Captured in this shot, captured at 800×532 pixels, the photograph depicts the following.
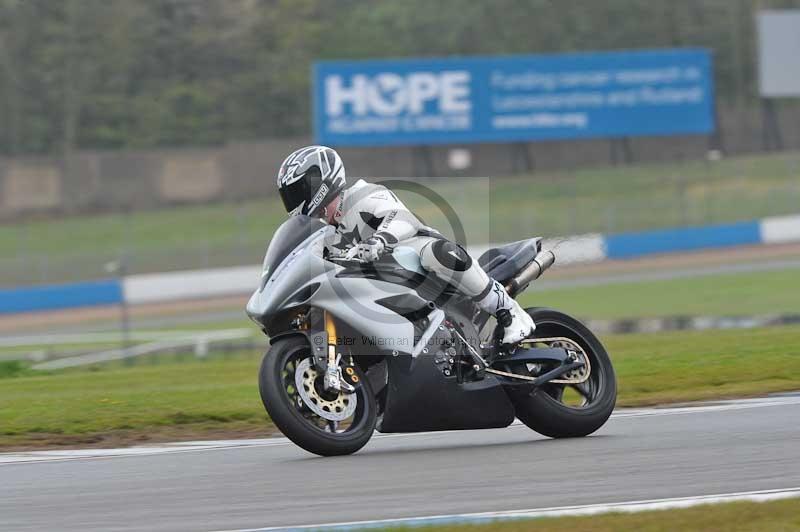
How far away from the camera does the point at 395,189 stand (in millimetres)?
8281

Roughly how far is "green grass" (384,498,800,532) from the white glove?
2310 mm

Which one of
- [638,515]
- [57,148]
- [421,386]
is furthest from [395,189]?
[57,148]

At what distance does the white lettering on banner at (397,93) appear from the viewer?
47531 mm

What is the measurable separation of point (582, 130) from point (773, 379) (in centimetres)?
3765

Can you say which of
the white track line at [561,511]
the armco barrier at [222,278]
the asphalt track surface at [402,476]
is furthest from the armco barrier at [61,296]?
the white track line at [561,511]

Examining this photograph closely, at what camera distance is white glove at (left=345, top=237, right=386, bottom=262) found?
25.4 ft

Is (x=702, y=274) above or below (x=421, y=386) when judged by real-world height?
below

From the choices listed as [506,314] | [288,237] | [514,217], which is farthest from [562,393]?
[514,217]

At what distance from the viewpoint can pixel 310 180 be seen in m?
7.94

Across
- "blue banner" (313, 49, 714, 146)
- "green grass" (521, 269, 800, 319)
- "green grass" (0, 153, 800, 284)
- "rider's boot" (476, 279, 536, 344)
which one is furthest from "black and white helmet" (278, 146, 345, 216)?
"blue banner" (313, 49, 714, 146)

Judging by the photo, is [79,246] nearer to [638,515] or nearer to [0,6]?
[0,6]

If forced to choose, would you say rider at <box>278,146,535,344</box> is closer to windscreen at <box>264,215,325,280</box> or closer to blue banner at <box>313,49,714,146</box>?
windscreen at <box>264,215,325,280</box>

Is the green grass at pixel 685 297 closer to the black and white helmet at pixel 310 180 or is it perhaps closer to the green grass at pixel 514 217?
the green grass at pixel 514 217

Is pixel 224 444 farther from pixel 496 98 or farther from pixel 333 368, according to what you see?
pixel 496 98
